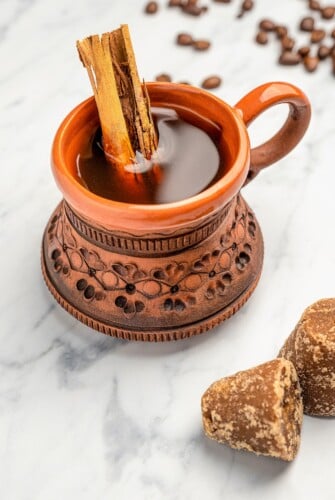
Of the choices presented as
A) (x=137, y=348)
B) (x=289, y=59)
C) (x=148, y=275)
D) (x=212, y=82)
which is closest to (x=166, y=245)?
(x=148, y=275)

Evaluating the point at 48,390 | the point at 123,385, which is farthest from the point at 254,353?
the point at 48,390

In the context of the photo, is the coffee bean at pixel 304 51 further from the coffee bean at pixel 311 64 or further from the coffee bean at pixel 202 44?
the coffee bean at pixel 202 44

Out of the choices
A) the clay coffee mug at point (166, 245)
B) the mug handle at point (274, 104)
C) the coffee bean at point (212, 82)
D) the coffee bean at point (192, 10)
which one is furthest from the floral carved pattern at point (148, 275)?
the coffee bean at point (192, 10)

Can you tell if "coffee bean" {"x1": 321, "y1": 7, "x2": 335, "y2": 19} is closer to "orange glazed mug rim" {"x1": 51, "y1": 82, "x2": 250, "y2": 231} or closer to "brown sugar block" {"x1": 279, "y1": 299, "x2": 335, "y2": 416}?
"orange glazed mug rim" {"x1": 51, "y1": 82, "x2": 250, "y2": 231}

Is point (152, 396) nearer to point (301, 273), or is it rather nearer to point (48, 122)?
point (301, 273)

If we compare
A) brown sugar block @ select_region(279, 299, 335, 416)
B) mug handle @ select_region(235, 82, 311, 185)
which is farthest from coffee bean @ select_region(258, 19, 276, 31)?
brown sugar block @ select_region(279, 299, 335, 416)

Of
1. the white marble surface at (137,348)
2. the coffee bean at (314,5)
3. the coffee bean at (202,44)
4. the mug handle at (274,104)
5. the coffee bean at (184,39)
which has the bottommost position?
the white marble surface at (137,348)
